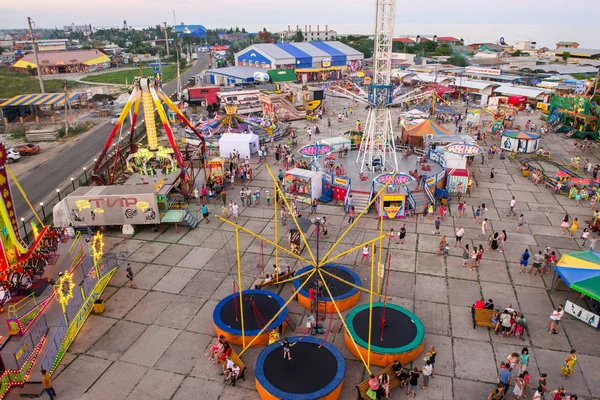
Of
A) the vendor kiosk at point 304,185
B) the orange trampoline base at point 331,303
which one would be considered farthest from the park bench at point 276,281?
the vendor kiosk at point 304,185

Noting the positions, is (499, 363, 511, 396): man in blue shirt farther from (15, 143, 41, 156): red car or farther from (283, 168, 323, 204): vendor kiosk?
(15, 143, 41, 156): red car

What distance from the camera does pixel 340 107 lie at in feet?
214

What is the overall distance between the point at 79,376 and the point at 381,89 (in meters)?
24.7

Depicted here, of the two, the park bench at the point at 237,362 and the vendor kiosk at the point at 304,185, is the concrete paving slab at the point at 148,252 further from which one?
the vendor kiosk at the point at 304,185

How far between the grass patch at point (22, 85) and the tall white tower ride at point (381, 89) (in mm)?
66475

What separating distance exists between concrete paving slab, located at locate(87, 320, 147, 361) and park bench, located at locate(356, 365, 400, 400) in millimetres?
8790

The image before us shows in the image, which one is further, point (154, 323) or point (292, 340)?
point (154, 323)

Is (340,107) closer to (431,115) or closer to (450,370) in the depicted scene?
(431,115)

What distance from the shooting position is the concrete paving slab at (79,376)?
14.3 meters

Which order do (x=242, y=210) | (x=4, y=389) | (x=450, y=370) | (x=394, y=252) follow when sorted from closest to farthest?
(x=4, y=389)
(x=450, y=370)
(x=394, y=252)
(x=242, y=210)

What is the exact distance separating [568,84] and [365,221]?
6002 centimetres

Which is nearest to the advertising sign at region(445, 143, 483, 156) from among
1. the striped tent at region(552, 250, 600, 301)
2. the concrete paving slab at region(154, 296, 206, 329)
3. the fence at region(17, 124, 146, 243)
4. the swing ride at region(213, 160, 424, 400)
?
the striped tent at region(552, 250, 600, 301)

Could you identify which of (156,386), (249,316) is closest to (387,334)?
(249,316)

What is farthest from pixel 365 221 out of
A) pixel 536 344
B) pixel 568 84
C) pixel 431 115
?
pixel 568 84
